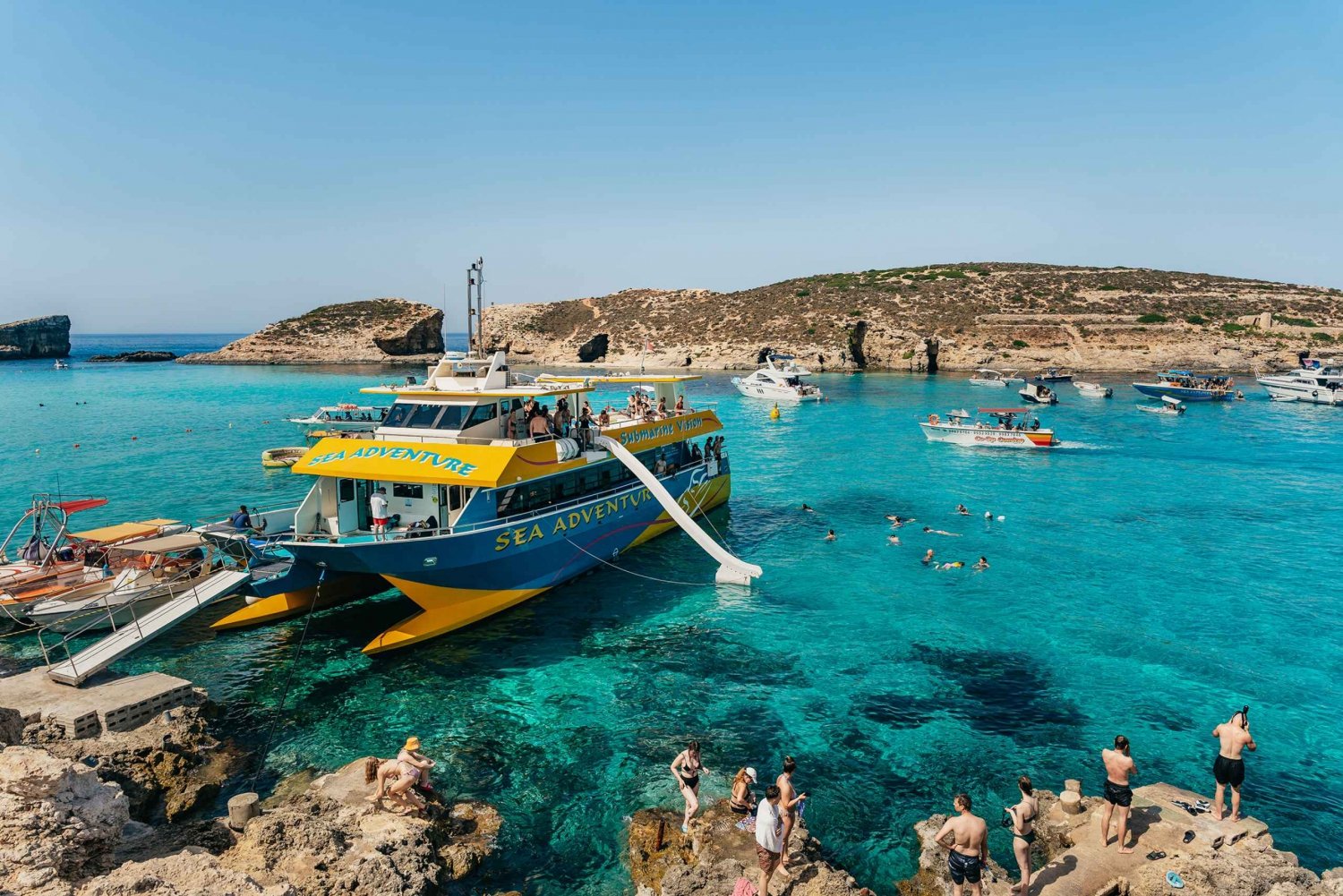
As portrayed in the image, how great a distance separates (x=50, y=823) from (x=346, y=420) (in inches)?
1755

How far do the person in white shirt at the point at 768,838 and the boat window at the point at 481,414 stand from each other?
13237 mm

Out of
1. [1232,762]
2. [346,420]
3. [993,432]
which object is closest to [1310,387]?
[993,432]

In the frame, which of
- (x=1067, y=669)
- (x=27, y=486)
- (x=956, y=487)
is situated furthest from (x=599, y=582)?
(x=27, y=486)

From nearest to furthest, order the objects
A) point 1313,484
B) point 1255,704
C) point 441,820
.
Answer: point 441,820, point 1255,704, point 1313,484

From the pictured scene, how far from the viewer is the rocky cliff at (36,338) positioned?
14362 cm

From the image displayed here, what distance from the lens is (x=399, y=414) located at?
818 inches

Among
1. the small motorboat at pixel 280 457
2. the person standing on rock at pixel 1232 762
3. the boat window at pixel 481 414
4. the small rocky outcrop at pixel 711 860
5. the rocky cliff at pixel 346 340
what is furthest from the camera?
the rocky cliff at pixel 346 340

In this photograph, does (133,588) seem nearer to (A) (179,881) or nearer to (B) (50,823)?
(B) (50,823)

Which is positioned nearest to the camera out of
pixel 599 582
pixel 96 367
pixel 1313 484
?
pixel 599 582

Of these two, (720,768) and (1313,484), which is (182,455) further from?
(1313,484)

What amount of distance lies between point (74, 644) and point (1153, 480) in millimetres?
43859

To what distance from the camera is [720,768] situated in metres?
13.1

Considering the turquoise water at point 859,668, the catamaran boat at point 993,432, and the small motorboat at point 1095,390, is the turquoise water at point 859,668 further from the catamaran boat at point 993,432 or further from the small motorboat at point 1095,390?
the small motorboat at point 1095,390

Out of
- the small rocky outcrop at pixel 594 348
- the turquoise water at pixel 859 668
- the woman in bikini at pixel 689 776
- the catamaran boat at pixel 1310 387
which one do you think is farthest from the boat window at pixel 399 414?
the small rocky outcrop at pixel 594 348
